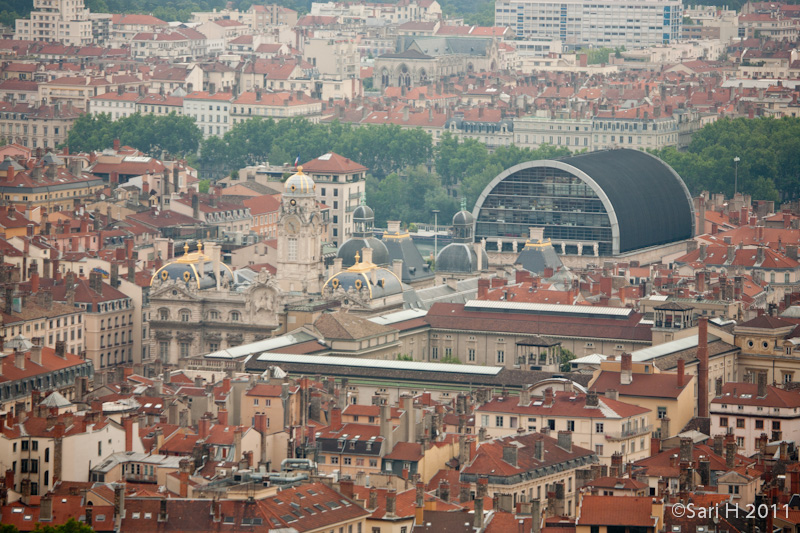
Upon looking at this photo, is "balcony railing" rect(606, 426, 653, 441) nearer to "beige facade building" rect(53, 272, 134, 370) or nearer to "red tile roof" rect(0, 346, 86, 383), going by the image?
"red tile roof" rect(0, 346, 86, 383)

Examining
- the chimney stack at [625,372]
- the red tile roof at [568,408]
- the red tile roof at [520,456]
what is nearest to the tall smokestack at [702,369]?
the chimney stack at [625,372]

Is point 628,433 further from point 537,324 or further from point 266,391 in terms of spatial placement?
point 537,324

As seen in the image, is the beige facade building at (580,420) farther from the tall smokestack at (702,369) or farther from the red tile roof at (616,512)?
the red tile roof at (616,512)

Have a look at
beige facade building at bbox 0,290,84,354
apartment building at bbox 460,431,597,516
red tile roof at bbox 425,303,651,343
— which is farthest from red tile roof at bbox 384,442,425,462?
beige facade building at bbox 0,290,84,354

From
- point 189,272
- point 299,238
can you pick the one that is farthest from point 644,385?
point 189,272

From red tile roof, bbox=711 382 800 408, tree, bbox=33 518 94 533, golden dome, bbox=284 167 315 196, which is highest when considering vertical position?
golden dome, bbox=284 167 315 196

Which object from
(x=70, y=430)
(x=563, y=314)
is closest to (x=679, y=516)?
(x=70, y=430)

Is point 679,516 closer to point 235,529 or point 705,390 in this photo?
point 235,529
